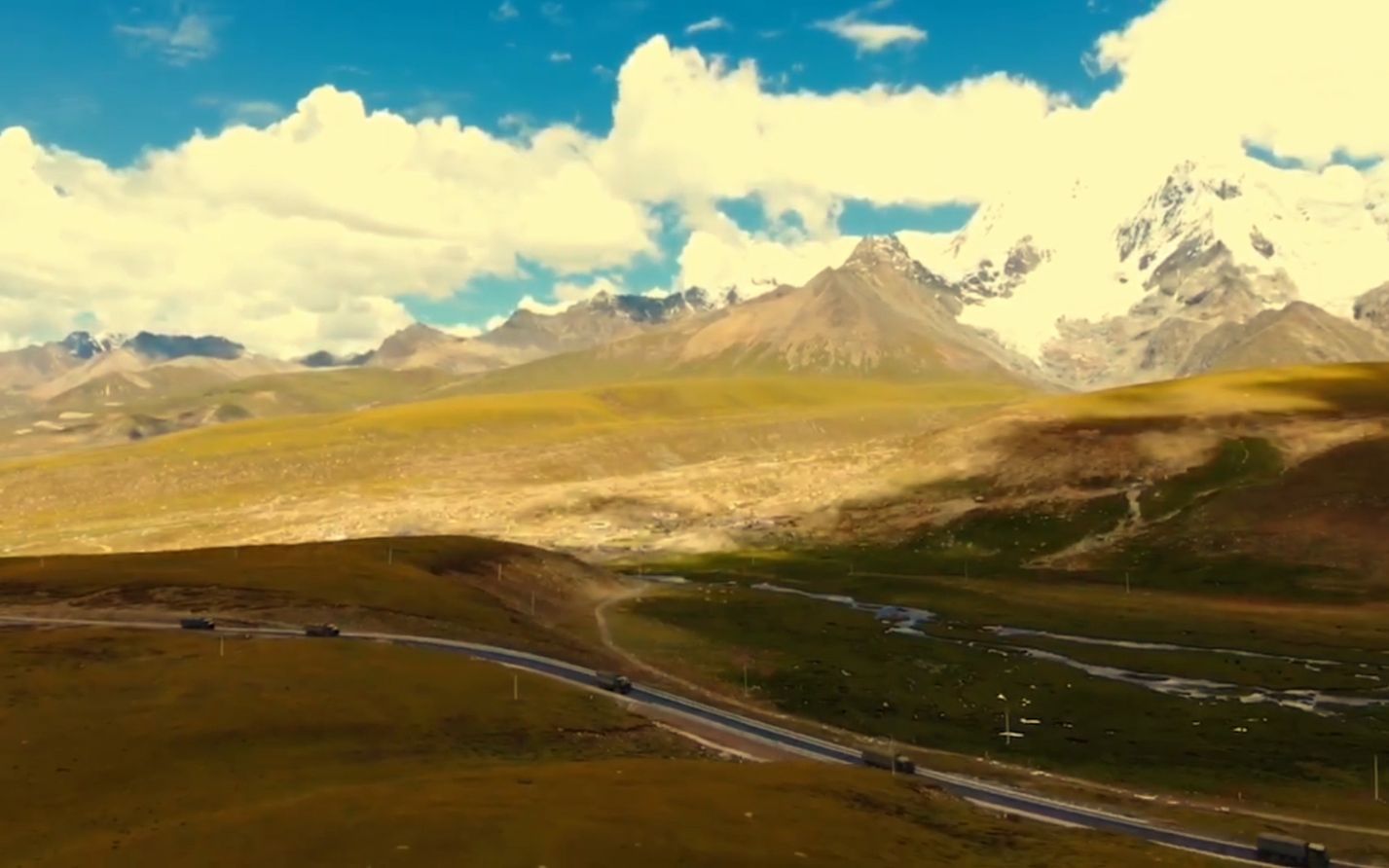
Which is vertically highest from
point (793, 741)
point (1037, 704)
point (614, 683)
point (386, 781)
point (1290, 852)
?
point (386, 781)

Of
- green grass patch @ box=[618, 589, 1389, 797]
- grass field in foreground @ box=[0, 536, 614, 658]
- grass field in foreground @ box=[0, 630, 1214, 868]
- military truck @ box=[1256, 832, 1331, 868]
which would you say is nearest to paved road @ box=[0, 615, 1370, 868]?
military truck @ box=[1256, 832, 1331, 868]

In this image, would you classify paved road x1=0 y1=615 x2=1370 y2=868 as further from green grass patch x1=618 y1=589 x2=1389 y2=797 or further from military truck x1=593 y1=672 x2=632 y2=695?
green grass patch x1=618 y1=589 x2=1389 y2=797

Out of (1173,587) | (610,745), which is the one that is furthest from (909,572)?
(610,745)

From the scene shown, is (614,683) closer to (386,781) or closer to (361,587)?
(386,781)

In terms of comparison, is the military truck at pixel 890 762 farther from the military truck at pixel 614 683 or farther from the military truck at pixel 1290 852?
the military truck at pixel 1290 852

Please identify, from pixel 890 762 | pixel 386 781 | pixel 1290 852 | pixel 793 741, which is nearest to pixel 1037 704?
pixel 793 741

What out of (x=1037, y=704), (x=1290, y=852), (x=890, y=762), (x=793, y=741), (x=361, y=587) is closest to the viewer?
(x=1290, y=852)

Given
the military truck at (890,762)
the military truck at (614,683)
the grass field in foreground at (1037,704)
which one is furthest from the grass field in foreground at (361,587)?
the military truck at (890,762)
